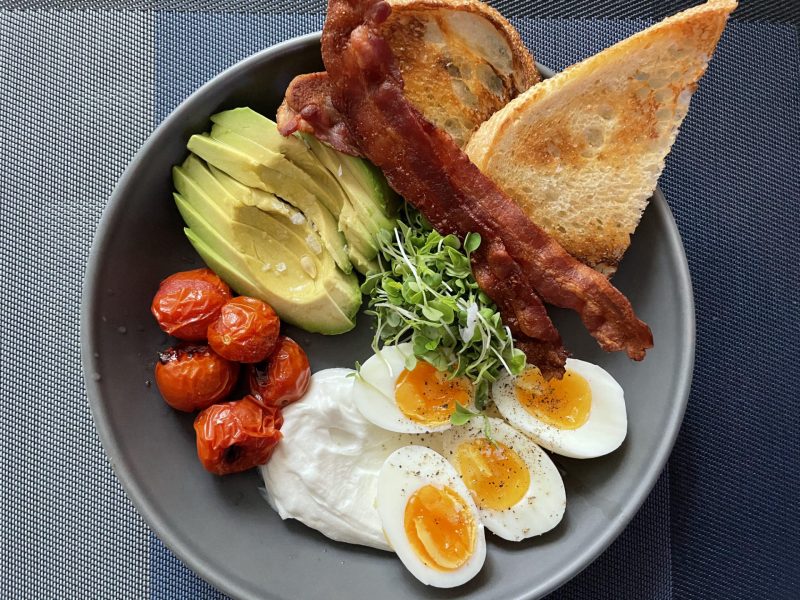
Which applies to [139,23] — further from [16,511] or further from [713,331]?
[713,331]

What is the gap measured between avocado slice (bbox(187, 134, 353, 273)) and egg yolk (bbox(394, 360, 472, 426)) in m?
0.31

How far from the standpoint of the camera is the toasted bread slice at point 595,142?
1.74 m

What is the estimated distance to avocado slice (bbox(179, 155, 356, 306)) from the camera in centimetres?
175

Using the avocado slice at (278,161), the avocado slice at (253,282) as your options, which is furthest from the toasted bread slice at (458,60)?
the avocado slice at (253,282)

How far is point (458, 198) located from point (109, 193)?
3.05 ft

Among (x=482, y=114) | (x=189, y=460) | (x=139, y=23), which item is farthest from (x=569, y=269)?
(x=139, y=23)

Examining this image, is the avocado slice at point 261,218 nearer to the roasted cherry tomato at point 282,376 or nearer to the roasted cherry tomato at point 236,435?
the roasted cherry tomato at point 282,376

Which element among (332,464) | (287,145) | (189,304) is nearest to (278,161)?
(287,145)

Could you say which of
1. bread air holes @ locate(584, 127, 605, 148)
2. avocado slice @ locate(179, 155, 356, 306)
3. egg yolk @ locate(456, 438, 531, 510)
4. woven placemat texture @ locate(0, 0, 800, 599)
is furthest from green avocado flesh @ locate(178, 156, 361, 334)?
bread air holes @ locate(584, 127, 605, 148)

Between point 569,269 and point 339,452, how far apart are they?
707 millimetres

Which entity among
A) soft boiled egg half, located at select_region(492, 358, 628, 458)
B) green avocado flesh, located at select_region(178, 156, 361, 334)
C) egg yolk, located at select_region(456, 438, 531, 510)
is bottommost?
egg yolk, located at select_region(456, 438, 531, 510)

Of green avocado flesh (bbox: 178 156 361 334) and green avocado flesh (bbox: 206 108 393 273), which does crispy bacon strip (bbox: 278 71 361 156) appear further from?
green avocado flesh (bbox: 178 156 361 334)

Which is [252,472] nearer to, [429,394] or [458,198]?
[429,394]

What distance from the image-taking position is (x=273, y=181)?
5.76 feet
